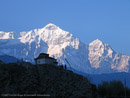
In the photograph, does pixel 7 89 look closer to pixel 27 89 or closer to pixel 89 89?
pixel 27 89

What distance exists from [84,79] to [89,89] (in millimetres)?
6875

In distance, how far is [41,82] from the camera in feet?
312

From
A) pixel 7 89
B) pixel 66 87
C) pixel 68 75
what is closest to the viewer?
pixel 7 89

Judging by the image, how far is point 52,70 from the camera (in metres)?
101

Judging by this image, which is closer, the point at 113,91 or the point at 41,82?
the point at 41,82

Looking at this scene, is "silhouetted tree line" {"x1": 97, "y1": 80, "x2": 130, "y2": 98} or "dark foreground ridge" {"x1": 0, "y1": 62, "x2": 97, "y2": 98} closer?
"dark foreground ridge" {"x1": 0, "y1": 62, "x2": 97, "y2": 98}

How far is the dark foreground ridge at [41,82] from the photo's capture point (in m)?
→ 89.1

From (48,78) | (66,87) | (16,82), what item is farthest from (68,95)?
(16,82)

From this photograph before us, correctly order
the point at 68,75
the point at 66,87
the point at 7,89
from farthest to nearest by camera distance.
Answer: the point at 68,75, the point at 66,87, the point at 7,89

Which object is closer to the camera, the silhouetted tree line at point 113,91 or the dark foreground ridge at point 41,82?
the dark foreground ridge at point 41,82

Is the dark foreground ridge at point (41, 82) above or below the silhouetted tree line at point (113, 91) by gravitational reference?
above

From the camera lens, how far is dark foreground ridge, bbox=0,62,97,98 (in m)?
89.1

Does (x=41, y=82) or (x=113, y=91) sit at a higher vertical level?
(x=41, y=82)

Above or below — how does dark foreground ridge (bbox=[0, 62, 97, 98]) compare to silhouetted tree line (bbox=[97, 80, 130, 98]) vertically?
above
